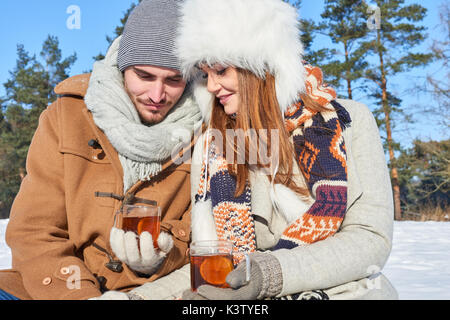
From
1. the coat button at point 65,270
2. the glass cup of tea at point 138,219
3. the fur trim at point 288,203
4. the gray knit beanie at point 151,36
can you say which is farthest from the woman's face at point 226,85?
the coat button at point 65,270

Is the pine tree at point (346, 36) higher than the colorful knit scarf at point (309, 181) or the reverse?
higher

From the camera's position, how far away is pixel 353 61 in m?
17.8

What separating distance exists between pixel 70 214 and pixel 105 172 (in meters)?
0.30

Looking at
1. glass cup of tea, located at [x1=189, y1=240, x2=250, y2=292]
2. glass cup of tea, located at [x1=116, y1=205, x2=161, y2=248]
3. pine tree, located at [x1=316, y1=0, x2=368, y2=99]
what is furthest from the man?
pine tree, located at [x1=316, y1=0, x2=368, y2=99]

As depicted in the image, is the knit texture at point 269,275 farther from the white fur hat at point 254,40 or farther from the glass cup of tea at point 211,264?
the white fur hat at point 254,40

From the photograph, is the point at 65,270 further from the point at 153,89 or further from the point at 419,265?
the point at 419,265

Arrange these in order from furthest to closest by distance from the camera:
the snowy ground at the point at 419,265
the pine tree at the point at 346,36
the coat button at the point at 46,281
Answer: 1. the pine tree at the point at 346,36
2. the snowy ground at the point at 419,265
3. the coat button at the point at 46,281

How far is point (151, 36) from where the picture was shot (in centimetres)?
243

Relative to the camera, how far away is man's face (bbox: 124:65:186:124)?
2.41 meters

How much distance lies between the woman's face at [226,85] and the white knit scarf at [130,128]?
367mm

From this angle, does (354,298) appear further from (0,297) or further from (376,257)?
(0,297)

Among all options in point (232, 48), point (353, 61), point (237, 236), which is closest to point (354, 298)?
point (237, 236)

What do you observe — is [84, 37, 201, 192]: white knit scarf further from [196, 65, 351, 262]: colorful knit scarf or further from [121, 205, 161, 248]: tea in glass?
[121, 205, 161, 248]: tea in glass

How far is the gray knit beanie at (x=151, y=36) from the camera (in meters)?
2.39
